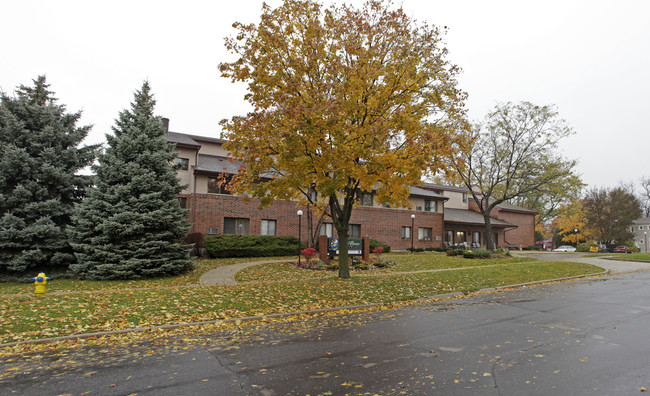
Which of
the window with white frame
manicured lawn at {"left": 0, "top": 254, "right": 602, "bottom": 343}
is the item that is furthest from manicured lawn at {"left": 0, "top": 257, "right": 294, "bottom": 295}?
the window with white frame

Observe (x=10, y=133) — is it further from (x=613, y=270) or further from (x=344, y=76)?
(x=613, y=270)

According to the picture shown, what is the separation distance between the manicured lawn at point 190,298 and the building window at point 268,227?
10647 millimetres

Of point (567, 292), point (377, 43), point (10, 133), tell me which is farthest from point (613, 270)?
point (10, 133)

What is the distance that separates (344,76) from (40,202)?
43.9ft

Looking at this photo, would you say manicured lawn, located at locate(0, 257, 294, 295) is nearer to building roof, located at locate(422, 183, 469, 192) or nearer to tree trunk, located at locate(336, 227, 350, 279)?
tree trunk, located at locate(336, 227, 350, 279)

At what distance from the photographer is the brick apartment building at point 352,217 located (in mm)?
25734

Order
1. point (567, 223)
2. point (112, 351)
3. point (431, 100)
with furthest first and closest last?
point (567, 223) < point (431, 100) < point (112, 351)

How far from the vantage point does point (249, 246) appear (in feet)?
80.1

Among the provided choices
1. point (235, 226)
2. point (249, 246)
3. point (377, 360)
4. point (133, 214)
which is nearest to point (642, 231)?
point (235, 226)

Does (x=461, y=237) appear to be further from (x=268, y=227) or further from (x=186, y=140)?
(x=186, y=140)

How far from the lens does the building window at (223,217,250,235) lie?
87.0ft

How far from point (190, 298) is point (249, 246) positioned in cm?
1381

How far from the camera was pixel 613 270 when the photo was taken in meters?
21.3

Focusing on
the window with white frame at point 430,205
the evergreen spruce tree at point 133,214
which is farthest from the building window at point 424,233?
the evergreen spruce tree at point 133,214
